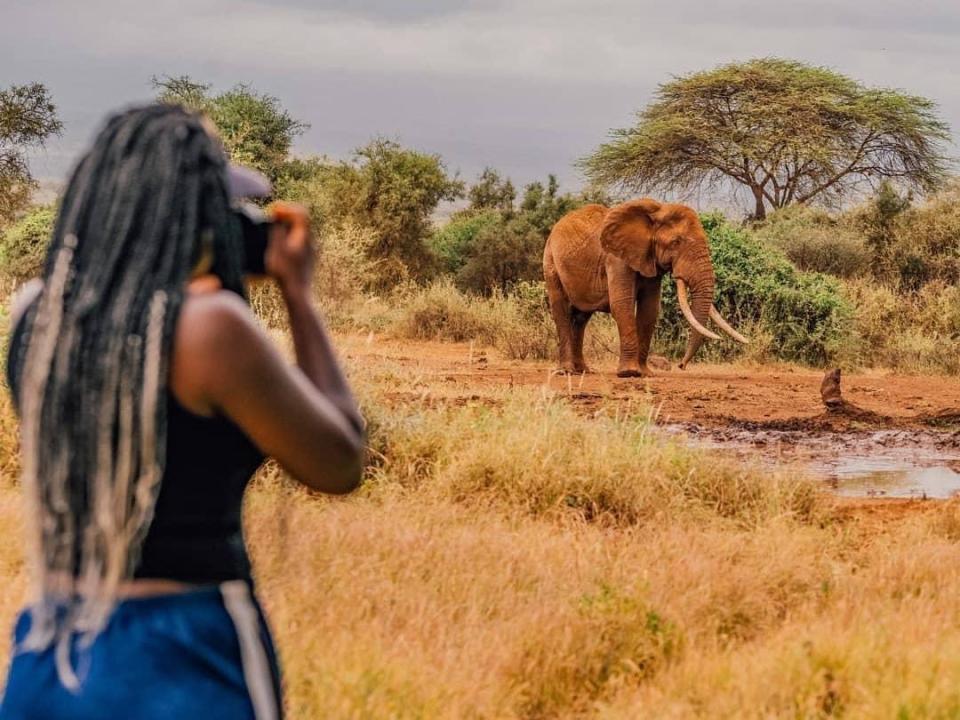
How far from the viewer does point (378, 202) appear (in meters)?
28.0

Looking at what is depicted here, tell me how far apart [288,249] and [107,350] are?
291 mm

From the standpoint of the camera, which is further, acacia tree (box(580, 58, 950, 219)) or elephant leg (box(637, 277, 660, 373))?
acacia tree (box(580, 58, 950, 219))

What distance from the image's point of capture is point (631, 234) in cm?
1555

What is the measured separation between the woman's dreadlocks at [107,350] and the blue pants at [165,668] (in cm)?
3

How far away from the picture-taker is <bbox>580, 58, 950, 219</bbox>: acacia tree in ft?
107

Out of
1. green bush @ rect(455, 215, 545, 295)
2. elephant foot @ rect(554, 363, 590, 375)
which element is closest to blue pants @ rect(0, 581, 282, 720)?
elephant foot @ rect(554, 363, 590, 375)

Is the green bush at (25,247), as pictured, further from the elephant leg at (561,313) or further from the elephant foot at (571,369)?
the elephant foot at (571,369)

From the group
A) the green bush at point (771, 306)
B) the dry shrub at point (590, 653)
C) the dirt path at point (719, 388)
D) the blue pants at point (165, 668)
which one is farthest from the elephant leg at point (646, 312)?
the blue pants at point (165, 668)

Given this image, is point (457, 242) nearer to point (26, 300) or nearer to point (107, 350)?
point (26, 300)

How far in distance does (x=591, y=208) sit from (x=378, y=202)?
1134 centimetres

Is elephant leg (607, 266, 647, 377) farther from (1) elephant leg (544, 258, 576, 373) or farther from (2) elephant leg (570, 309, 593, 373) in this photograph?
(1) elephant leg (544, 258, 576, 373)

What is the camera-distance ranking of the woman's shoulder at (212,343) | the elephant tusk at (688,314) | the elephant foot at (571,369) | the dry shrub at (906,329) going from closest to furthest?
the woman's shoulder at (212,343)
the elephant tusk at (688,314)
the elephant foot at (571,369)
the dry shrub at (906,329)

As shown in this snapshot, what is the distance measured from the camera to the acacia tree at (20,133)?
87.2 ft

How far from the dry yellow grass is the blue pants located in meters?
0.59
